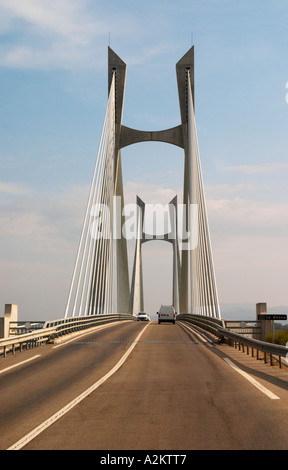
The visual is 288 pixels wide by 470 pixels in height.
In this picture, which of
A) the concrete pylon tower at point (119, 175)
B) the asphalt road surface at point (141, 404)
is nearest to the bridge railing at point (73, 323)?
the asphalt road surface at point (141, 404)

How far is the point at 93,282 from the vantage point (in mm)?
41469

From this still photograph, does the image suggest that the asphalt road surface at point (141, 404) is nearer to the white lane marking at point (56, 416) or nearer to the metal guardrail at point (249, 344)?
the white lane marking at point (56, 416)

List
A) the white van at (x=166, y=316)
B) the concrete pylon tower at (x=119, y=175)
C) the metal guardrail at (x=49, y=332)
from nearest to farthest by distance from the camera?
the metal guardrail at (x=49, y=332) < the white van at (x=166, y=316) < the concrete pylon tower at (x=119, y=175)

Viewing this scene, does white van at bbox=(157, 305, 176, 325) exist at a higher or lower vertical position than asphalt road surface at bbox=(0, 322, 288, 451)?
higher

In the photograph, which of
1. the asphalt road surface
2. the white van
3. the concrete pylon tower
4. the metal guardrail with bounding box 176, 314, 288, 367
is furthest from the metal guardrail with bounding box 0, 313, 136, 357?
the concrete pylon tower

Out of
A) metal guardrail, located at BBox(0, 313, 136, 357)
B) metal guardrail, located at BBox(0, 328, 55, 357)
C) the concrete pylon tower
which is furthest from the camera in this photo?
the concrete pylon tower

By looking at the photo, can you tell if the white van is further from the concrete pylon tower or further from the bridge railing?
the bridge railing

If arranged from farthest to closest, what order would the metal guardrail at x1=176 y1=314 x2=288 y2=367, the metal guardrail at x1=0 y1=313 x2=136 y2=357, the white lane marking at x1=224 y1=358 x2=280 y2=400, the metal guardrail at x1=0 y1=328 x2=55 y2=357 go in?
the metal guardrail at x1=0 y1=313 x2=136 y2=357 → the metal guardrail at x1=0 y1=328 x2=55 y2=357 → the metal guardrail at x1=176 y1=314 x2=288 y2=367 → the white lane marking at x1=224 y1=358 x2=280 y2=400

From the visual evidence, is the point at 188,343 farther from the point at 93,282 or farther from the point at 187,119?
the point at 187,119

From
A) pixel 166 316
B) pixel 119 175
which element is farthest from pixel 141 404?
pixel 119 175

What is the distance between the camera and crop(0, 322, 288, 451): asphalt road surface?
6839mm

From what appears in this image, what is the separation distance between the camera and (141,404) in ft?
31.0

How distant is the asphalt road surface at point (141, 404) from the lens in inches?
269
